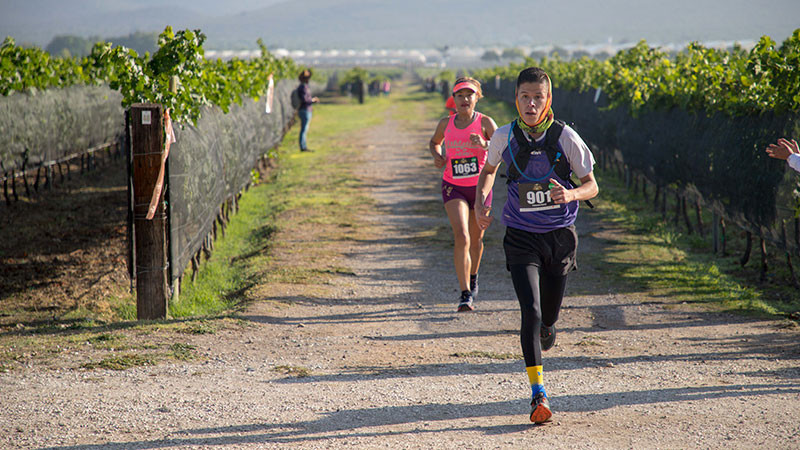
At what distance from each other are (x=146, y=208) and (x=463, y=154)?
3.04 metres

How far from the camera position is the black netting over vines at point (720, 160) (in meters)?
9.20

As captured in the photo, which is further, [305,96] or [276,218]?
[305,96]

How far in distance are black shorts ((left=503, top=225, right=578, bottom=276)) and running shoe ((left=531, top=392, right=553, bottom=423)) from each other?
34.5 inches

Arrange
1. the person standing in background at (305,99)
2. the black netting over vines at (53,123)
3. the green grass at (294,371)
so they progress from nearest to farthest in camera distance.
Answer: the green grass at (294,371) < the black netting over vines at (53,123) < the person standing in background at (305,99)

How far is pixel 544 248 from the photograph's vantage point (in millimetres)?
5578

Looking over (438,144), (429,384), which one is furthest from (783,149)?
(438,144)

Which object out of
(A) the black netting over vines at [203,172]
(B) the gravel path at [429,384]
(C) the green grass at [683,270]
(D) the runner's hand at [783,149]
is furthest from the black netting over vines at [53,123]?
(D) the runner's hand at [783,149]

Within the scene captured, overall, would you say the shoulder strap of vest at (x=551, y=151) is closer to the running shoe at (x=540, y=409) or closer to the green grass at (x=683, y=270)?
the running shoe at (x=540, y=409)

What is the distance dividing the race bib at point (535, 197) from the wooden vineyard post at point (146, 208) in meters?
3.92

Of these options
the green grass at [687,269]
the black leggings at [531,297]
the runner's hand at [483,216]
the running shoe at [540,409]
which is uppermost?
the runner's hand at [483,216]

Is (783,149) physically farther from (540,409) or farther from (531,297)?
(540,409)

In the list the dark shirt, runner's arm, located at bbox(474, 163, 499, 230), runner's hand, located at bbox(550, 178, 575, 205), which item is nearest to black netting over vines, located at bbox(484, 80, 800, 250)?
runner's arm, located at bbox(474, 163, 499, 230)

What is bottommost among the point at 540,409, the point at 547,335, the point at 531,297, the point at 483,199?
the point at 540,409

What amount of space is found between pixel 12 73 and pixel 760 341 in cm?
1479
